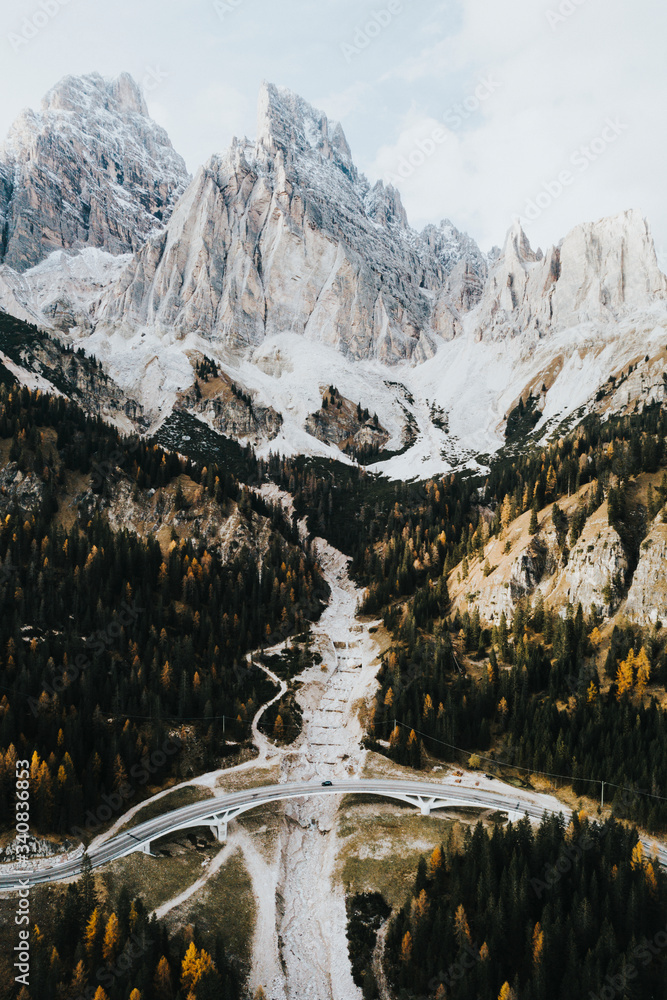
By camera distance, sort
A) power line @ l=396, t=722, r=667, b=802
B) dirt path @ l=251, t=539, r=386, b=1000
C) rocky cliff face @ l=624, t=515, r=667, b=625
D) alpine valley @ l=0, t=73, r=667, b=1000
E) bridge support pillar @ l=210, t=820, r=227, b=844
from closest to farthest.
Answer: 1. alpine valley @ l=0, t=73, r=667, b=1000
2. dirt path @ l=251, t=539, r=386, b=1000
3. bridge support pillar @ l=210, t=820, r=227, b=844
4. power line @ l=396, t=722, r=667, b=802
5. rocky cliff face @ l=624, t=515, r=667, b=625

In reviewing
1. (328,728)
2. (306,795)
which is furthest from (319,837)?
(328,728)

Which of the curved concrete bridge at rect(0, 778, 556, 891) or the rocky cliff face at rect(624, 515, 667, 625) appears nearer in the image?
the curved concrete bridge at rect(0, 778, 556, 891)

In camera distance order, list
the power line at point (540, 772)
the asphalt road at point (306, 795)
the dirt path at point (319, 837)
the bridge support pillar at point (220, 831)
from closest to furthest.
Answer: the dirt path at point (319, 837), the asphalt road at point (306, 795), the bridge support pillar at point (220, 831), the power line at point (540, 772)

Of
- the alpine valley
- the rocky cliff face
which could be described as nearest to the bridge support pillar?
the alpine valley

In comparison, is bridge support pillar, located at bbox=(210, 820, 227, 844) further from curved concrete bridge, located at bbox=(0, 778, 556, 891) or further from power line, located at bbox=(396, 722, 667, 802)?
power line, located at bbox=(396, 722, 667, 802)

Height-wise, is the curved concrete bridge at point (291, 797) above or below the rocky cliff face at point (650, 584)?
below

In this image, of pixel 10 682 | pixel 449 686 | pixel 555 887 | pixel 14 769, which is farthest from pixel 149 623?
pixel 555 887

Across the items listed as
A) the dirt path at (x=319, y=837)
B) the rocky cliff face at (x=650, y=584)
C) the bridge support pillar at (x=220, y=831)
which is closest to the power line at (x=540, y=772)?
the dirt path at (x=319, y=837)

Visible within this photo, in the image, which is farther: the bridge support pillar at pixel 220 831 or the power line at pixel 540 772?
the power line at pixel 540 772

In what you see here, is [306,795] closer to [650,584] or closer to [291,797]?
[291,797]

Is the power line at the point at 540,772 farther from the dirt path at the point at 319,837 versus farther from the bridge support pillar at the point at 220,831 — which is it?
the bridge support pillar at the point at 220,831

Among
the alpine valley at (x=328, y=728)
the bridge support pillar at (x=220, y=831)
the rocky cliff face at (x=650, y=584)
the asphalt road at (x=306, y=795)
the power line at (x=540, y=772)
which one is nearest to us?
the alpine valley at (x=328, y=728)

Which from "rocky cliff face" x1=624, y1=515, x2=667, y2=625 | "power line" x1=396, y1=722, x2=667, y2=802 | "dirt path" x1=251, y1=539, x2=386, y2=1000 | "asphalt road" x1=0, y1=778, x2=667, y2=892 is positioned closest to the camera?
"dirt path" x1=251, y1=539, x2=386, y2=1000
